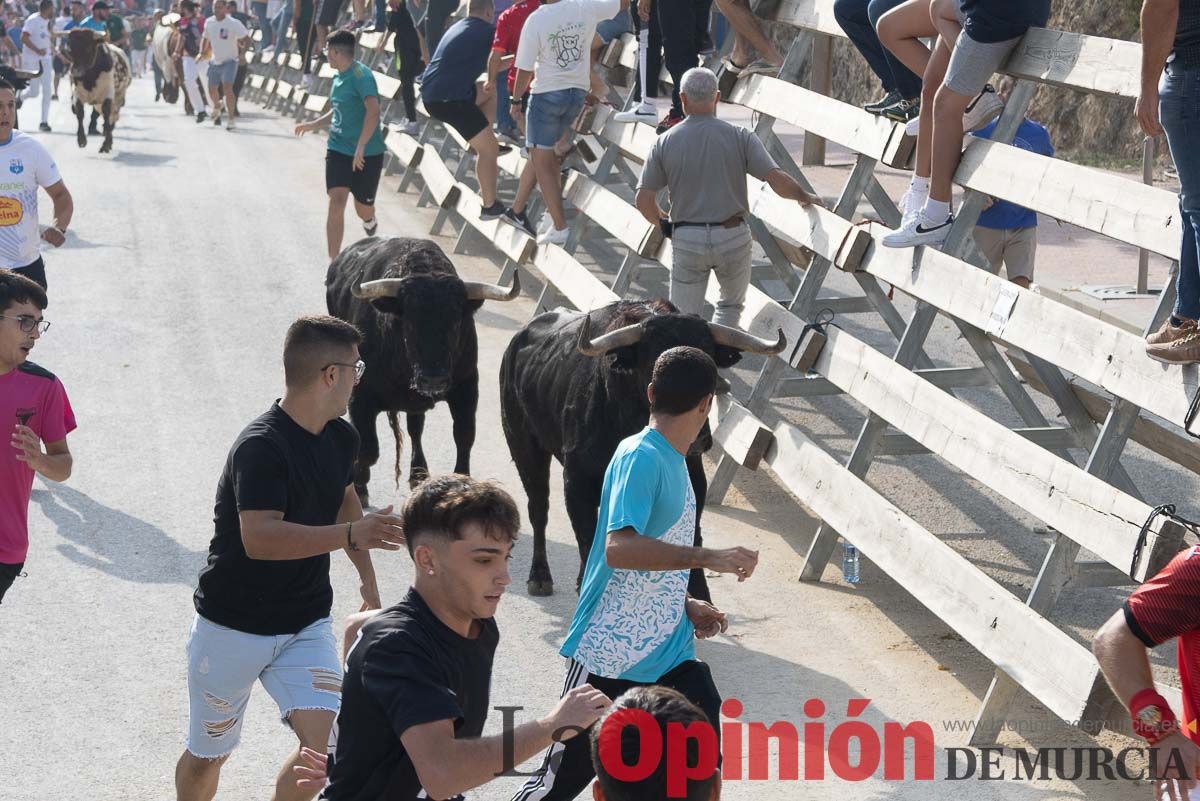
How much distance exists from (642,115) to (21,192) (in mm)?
4923

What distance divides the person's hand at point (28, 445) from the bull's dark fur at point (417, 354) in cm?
331

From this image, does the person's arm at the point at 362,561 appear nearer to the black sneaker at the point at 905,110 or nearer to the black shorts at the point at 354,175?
the black sneaker at the point at 905,110

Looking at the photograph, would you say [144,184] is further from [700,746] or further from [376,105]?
[700,746]

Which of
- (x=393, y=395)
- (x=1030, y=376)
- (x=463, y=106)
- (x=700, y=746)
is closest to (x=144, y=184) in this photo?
(x=463, y=106)

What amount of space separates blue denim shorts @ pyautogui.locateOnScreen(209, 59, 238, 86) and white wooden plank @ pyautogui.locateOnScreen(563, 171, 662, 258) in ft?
56.4

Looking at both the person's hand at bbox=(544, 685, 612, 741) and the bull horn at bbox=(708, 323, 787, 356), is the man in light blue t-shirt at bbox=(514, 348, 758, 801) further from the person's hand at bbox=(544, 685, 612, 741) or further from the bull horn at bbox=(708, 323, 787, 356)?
the bull horn at bbox=(708, 323, 787, 356)

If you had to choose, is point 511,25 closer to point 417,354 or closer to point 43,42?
point 417,354

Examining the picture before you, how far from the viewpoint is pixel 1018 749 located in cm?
620

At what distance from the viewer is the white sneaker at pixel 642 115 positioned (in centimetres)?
1169

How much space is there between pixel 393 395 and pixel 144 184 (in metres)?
13.4

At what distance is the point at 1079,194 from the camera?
6523 millimetres

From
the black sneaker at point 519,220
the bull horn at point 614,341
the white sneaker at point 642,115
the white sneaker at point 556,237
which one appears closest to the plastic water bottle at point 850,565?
the bull horn at point 614,341

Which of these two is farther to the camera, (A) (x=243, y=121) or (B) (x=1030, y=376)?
(A) (x=243, y=121)

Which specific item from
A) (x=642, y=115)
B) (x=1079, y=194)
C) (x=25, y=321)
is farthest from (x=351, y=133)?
(x=1079, y=194)
